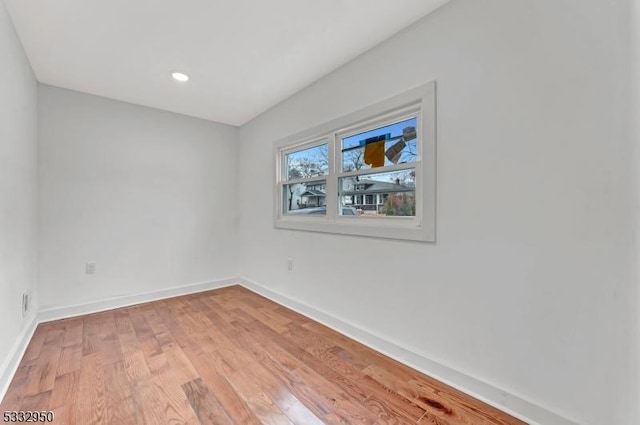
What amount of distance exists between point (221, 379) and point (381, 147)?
195 cm

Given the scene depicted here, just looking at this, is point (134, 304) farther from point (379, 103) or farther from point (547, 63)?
point (547, 63)

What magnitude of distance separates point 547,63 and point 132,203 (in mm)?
3723

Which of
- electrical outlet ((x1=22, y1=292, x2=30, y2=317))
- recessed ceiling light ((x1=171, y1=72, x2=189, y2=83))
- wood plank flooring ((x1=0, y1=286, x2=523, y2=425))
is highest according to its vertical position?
recessed ceiling light ((x1=171, y1=72, x2=189, y2=83))

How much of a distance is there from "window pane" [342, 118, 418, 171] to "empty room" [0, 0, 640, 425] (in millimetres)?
18

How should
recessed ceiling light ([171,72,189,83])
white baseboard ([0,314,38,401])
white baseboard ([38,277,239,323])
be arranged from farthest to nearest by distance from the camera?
white baseboard ([38,277,239,323]), recessed ceiling light ([171,72,189,83]), white baseboard ([0,314,38,401])

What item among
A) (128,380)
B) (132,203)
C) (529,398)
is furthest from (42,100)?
(529,398)

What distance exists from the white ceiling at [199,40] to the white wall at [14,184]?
23 cm

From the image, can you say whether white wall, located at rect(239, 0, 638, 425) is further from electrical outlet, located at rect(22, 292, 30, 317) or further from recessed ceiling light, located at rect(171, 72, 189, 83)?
electrical outlet, located at rect(22, 292, 30, 317)

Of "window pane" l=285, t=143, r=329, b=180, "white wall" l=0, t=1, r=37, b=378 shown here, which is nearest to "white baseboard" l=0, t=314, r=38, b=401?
"white wall" l=0, t=1, r=37, b=378

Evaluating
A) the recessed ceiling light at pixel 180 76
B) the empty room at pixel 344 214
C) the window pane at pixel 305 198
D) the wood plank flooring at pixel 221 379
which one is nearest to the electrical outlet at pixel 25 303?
the empty room at pixel 344 214

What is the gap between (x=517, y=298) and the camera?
4.68ft

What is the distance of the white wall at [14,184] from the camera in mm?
1656

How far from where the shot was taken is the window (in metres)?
1.82

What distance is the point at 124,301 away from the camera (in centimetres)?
305
